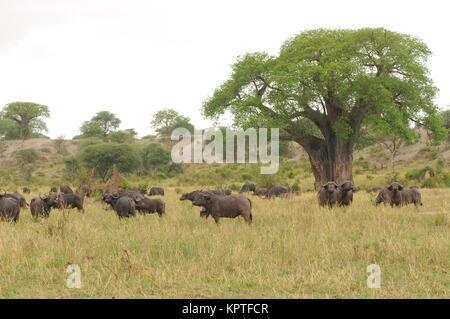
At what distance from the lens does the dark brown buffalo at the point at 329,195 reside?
1248 centimetres

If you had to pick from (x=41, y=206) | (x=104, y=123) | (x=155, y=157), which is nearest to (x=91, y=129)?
(x=104, y=123)

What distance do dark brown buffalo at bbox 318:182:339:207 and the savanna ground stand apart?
3.06m

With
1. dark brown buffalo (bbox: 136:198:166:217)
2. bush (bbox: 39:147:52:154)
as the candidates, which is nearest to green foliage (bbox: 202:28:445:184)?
dark brown buffalo (bbox: 136:198:166:217)

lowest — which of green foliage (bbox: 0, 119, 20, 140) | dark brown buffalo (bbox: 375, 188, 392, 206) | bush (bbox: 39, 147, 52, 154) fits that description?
dark brown buffalo (bbox: 375, 188, 392, 206)

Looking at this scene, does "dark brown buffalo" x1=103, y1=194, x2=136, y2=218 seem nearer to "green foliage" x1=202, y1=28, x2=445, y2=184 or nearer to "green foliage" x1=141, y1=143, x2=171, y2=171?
"green foliage" x1=202, y1=28, x2=445, y2=184

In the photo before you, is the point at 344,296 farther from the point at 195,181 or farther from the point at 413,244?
the point at 195,181

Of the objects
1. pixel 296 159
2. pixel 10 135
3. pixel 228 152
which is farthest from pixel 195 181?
pixel 10 135

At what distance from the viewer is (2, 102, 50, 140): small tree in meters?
77.2

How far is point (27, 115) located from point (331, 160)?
75901mm

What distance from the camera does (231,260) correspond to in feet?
19.5

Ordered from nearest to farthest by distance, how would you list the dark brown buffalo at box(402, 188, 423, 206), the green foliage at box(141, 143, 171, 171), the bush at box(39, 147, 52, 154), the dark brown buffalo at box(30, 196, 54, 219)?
the dark brown buffalo at box(30, 196, 54, 219) → the dark brown buffalo at box(402, 188, 423, 206) → the green foliage at box(141, 143, 171, 171) → the bush at box(39, 147, 52, 154)

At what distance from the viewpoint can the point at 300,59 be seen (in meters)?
22.5

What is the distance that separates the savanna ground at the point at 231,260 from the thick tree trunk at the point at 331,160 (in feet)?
45.4

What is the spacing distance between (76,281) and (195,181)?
3231 cm
